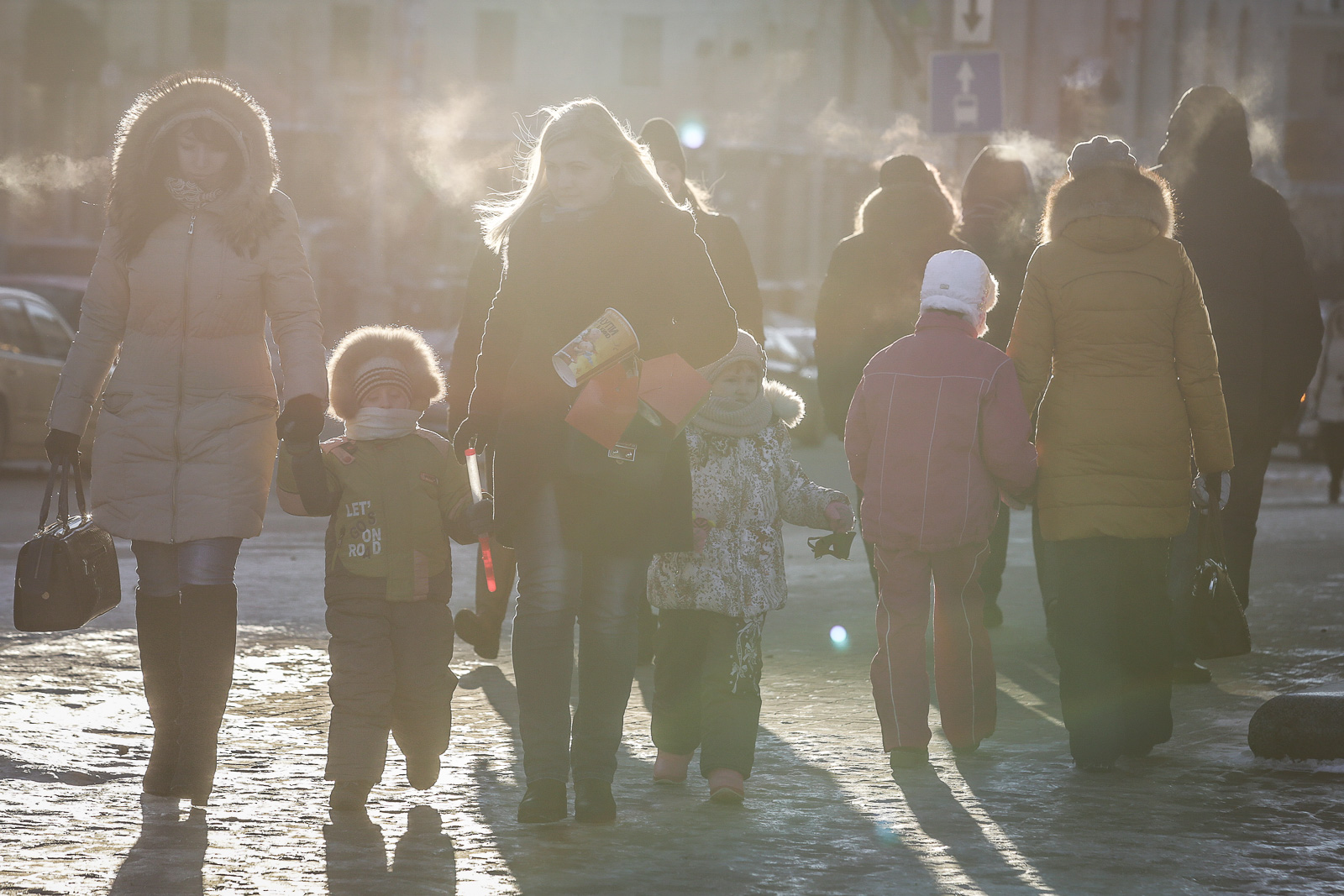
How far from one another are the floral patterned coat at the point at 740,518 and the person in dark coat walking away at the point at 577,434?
0.51 meters

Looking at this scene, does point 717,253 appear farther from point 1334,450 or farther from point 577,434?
point 1334,450

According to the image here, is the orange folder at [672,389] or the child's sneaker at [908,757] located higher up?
the orange folder at [672,389]

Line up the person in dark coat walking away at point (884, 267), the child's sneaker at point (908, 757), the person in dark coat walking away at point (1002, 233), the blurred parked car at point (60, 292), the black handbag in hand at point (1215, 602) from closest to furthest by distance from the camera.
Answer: the child's sneaker at point (908, 757)
the black handbag in hand at point (1215, 602)
the person in dark coat walking away at point (884, 267)
the person in dark coat walking away at point (1002, 233)
the blurred parked car at point (60, 292)

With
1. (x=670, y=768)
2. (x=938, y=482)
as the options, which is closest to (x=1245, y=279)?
(x=938, y=482)

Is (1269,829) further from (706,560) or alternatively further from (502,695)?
(502,695)

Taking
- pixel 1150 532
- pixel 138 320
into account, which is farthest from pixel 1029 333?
pixel 138 320

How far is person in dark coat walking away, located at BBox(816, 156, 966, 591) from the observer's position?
7.86 metres

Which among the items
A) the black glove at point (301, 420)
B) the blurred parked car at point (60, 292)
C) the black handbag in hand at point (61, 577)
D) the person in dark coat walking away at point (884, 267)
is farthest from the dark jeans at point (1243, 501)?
the blurred parked car at point (60, 292)

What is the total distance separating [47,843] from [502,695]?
2448mm

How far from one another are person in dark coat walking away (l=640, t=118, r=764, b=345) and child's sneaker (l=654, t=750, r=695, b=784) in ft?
8.08

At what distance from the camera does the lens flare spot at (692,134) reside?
138 ft

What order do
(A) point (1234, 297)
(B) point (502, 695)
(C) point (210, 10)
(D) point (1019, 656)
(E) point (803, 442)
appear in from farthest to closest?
(C) point (210, 10) → (E) point (803, 442) → (D) point (1019, 656) → (A) point (1234, 297) → (B) point (502, 695)

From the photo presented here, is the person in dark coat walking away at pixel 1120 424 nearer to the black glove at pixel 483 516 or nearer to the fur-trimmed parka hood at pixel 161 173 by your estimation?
the black glove at pixel 483 516

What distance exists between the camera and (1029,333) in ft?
19.4
